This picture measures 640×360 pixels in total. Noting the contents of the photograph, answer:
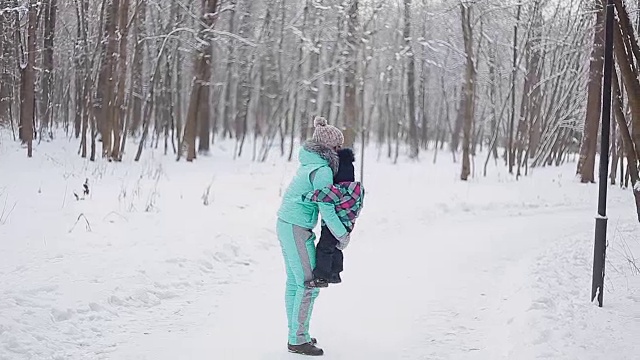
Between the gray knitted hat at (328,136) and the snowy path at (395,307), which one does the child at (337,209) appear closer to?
the gray knitted hat at (328,136)

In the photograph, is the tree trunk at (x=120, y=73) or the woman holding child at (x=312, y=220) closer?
the woman holding child at (x=312, y=220)

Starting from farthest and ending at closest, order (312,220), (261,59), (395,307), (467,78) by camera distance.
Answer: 1. (261,59)
2. (467,78)
3. (395,307)
4. (312,220)

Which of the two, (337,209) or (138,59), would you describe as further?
(138,59)

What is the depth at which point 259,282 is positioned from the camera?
27.2ft

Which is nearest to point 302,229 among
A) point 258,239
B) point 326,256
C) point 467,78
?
point 326,256

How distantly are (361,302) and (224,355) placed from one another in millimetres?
2314

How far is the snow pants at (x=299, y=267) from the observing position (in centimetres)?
557

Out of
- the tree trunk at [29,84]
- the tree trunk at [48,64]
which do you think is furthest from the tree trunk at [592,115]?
the tree trunk at [48,64]

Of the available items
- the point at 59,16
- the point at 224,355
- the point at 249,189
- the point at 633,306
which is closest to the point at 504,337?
the point at 633,306

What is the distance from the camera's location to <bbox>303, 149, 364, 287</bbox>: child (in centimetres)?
537

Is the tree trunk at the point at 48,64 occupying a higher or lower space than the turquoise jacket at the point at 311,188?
higher

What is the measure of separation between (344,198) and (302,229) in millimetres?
495

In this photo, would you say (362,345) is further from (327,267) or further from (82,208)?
(82,208)

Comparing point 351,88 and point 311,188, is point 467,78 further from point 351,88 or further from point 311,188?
point 311,188
